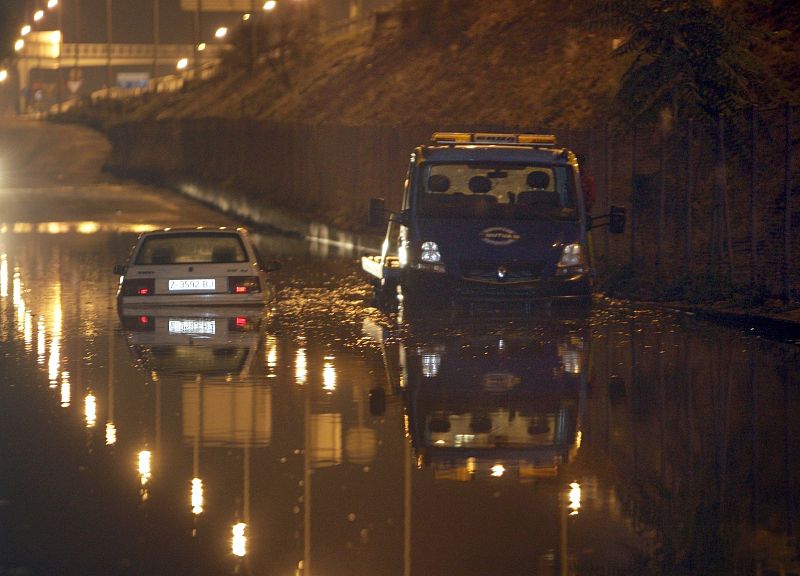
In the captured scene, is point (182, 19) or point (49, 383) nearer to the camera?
point (49, 383)

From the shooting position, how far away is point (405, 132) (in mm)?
36188

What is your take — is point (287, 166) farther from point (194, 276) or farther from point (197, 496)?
point (197, 496)

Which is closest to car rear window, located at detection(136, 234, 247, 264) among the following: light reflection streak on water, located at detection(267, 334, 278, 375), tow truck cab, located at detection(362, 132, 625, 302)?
tow truck cab, located at detection(362, 132, 625, 302)

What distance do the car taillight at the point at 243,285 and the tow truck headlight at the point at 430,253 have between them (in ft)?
6.88

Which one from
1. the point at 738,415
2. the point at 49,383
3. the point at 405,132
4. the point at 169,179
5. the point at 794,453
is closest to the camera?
the point at 794,453

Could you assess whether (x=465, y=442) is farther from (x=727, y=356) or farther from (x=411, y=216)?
(x=411, y=216)

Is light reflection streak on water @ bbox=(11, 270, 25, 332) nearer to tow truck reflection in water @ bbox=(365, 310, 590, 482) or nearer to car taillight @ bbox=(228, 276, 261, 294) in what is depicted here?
car taillight @ bbox=(228, 276, 261, 294)

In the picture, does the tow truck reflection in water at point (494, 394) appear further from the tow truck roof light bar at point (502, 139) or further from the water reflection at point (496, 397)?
the tow truck roof light bar at point (502, 139)

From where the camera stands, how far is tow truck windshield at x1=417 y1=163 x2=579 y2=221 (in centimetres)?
1973

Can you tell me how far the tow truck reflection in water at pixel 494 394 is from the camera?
10391mm

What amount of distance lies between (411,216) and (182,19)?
11402cm

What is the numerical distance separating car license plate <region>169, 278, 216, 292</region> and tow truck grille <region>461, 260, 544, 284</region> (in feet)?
10.1

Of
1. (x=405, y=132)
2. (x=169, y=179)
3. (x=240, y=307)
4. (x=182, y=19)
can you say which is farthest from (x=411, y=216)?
(x=182, y=19)

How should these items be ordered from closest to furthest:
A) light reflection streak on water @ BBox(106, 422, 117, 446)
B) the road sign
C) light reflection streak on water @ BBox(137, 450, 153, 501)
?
light reflection streak on water @ BBox(137, 450, 153, 501) → light reflection streak on water @ BBox(106, 422, 117, 446) → the road sign
